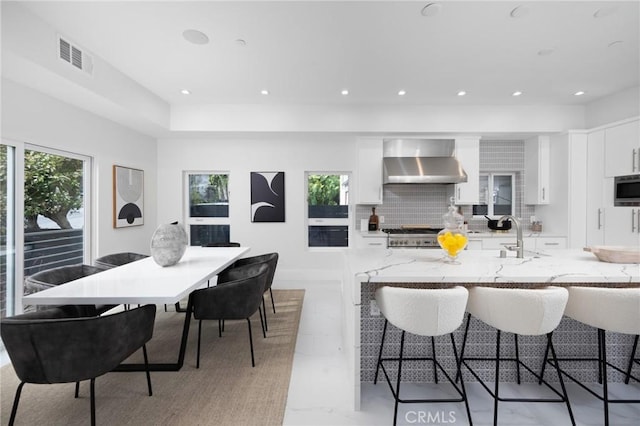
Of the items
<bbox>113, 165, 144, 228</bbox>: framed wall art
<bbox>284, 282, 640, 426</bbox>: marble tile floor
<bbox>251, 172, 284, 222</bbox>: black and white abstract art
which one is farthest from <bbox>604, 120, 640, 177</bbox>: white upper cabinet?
<bbox>113, 165, 144, 228</bbox>: framed wall art

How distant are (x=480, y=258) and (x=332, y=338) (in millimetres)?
1478

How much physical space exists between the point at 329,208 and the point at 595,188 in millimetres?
3528

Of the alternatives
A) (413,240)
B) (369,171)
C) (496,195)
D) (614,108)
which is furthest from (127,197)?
(614,108)

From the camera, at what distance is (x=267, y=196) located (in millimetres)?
4918

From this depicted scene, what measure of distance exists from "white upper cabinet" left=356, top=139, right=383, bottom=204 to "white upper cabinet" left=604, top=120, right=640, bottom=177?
2714 mm

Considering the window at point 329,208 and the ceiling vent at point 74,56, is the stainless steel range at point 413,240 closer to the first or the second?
the window at point 329,208

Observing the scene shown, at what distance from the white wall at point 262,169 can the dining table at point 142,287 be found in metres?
2.01

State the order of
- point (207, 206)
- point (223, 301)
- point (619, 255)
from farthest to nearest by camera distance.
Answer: point (207, 206)
point (223, 301)
point (619, 255)

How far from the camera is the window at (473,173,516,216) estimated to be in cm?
492

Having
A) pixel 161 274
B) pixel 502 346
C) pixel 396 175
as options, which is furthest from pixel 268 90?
pixel 502 346

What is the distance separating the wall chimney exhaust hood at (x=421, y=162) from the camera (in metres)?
4.29

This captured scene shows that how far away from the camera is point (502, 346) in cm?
216

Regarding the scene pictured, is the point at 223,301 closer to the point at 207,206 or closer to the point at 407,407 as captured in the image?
the point at 407,407

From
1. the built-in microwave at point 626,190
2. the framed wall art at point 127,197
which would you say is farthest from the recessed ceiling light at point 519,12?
the framed wall art at point 127,197
